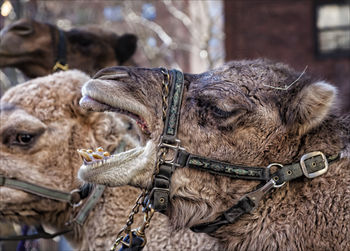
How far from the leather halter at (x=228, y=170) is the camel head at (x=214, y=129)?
1.5 inches

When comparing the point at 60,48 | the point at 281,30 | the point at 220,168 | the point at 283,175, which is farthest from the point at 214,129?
the point at 281,30

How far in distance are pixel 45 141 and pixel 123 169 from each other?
1136 mm

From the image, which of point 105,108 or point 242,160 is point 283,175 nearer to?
point 242,160

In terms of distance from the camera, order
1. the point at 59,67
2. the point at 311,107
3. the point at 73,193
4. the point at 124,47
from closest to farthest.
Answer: the point at 311,107 → the point at 73,193 → the point at 59,67 → the point at 124,47

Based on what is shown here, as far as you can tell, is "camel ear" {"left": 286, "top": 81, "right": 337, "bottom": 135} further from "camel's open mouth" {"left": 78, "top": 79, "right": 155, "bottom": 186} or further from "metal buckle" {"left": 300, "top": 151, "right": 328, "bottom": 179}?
"camel's open mouth" {"left": 78, "top": 79, "right": 155, "bottom": 186}

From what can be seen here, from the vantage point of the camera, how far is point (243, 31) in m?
14.4

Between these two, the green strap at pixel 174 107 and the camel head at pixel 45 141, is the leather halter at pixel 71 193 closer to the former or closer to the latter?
the camel head at pixel 45 141

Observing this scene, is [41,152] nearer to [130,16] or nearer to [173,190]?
[173,190]

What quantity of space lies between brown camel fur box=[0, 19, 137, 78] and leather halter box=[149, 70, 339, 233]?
312 centimetres

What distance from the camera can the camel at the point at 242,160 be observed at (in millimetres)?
2576

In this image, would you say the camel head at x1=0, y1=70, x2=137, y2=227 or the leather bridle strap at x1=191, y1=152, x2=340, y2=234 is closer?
the leather bridle strap at x1=191, y1=152, x2=340, y2=234

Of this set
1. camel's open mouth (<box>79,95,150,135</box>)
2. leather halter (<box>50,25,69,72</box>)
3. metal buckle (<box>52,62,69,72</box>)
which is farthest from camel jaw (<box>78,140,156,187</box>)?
leather halter (<box>50,25,69,72</box>)

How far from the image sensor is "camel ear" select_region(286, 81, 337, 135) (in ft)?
8.73

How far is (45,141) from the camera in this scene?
136 inches
